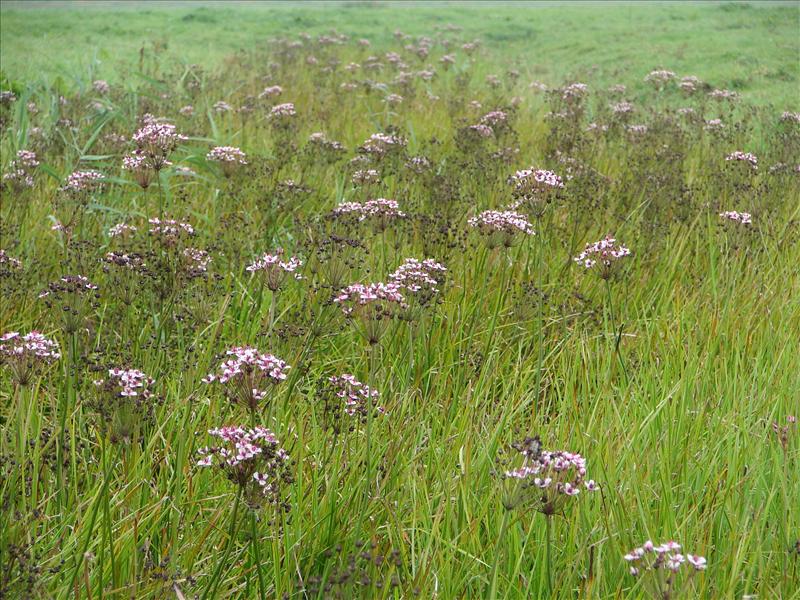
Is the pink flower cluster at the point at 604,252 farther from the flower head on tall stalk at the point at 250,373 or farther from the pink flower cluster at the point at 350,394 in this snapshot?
the flower head on tall stalk at the point at 250,373

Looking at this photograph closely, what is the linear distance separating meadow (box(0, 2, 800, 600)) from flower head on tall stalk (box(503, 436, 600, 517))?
1 cm

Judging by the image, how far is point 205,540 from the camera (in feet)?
7.75

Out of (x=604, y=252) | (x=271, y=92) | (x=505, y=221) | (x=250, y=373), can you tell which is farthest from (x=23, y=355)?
(x=271, y=92)

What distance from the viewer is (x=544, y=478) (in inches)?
74.9

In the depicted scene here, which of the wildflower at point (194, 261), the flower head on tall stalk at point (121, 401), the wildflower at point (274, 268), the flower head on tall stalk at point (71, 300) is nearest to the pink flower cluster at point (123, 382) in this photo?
the flower head on tall stalk at point (121, 401)

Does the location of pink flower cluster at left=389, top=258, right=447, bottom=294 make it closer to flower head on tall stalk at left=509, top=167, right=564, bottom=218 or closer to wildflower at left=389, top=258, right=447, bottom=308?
wildflower at left=389, top=258, right=447, bottom=308

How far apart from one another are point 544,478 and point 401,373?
5.11 feet

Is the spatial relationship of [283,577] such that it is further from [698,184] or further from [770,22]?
[770,22]

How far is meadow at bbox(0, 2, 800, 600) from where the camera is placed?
2152 millimetres

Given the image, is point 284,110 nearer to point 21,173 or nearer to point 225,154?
point 225,154

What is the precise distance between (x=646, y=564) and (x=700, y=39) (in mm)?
16853

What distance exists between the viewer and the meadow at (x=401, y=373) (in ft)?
7.06

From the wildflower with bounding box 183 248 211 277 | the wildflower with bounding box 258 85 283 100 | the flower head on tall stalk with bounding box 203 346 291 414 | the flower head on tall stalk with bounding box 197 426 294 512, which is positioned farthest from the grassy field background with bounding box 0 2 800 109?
the flower head on tall stalk with bounding box 197 426 294 512

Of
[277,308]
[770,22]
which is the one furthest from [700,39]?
[277,308]
